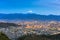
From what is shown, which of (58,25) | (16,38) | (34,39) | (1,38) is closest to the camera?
(1,38)

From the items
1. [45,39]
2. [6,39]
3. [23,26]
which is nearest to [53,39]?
[45,39]

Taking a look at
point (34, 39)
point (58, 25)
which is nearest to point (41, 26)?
point (58, 25)

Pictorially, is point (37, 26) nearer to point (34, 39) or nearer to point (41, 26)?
point (41, 26)

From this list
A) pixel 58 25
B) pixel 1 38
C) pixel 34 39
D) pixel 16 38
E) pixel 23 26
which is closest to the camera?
pixel 1 38

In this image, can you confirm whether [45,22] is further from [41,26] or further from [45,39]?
[45,39]

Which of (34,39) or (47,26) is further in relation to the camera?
(47,26)

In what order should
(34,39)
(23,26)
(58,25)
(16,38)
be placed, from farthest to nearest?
(58,25) → (23,26) → (16,38) → (34,39)

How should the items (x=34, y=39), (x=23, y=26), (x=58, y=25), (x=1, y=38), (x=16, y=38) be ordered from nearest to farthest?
(x=1, y=38), (x=34, y=39), (x=16, y=38), (x=23, y=26), (x=58, y=25)

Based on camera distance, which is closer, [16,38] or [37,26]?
[16,38]
